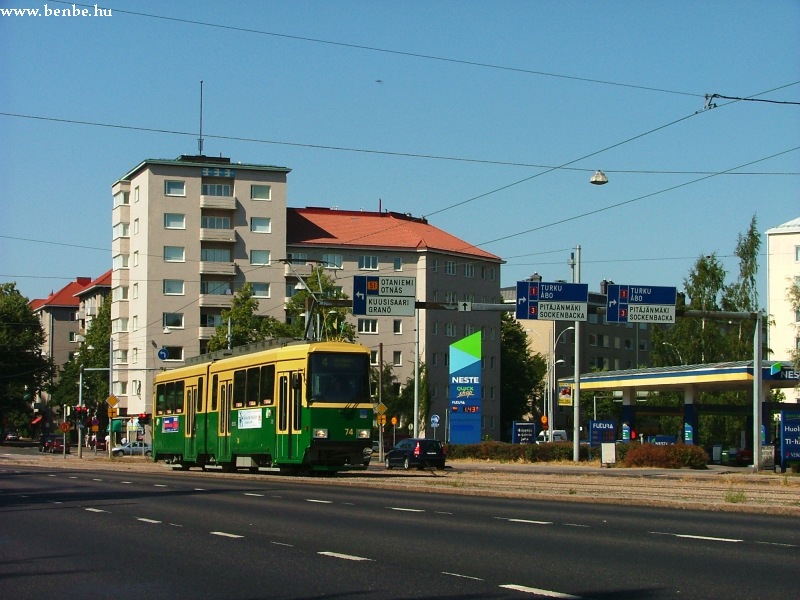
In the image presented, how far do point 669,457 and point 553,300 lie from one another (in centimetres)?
858

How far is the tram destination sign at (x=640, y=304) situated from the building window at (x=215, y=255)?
6346cm

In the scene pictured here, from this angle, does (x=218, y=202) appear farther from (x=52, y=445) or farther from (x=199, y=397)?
(x=199, y=397)

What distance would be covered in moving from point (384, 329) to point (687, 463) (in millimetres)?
62816

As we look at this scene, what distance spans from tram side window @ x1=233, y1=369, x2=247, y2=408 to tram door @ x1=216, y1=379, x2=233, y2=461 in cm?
41

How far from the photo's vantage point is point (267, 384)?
32406 millimetres

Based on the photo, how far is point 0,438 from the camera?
11206cm

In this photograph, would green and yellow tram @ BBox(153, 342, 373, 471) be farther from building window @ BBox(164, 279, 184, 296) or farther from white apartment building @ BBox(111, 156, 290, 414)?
building window @ BBox(164, 279, 184, 296)

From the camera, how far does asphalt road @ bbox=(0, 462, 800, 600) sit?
10.2 metres

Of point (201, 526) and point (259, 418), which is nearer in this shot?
point (201, 526)

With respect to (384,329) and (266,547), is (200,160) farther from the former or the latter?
(266,547)

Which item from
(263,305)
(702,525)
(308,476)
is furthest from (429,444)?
(263,305)

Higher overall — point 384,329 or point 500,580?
point 384,329

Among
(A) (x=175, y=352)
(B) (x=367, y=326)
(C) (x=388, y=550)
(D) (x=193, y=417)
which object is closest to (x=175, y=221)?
(A) (x=175, y=352)

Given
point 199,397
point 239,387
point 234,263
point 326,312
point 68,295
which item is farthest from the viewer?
point 68,295
